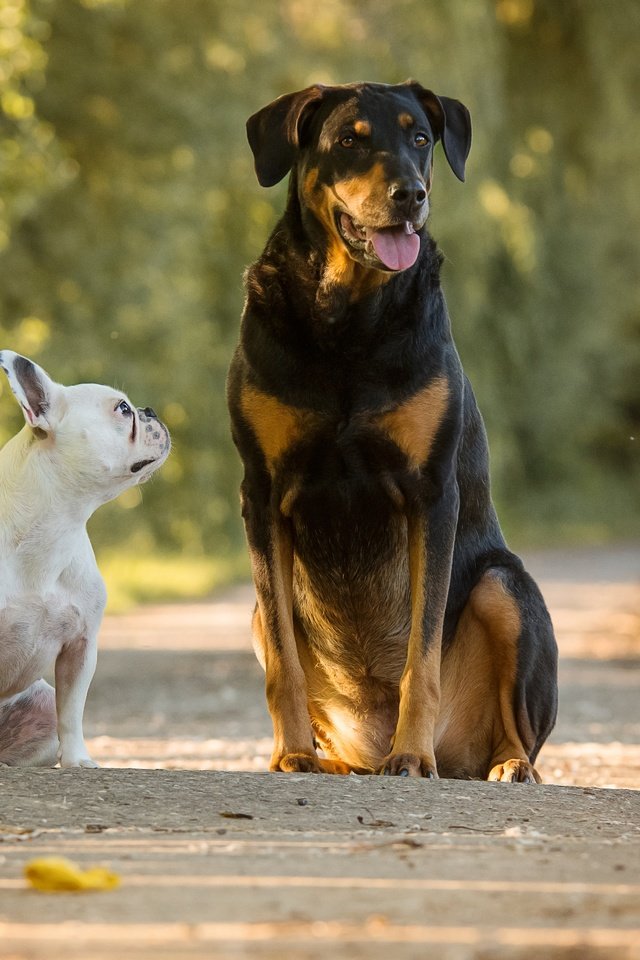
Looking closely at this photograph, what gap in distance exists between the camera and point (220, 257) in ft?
77.8

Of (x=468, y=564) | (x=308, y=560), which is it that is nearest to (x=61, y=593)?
(x=308, y=560)

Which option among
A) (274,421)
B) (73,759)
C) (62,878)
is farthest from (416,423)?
(62,878)

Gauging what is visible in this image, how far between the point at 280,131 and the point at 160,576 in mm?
14209

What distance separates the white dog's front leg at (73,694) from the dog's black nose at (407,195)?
195 centimetres

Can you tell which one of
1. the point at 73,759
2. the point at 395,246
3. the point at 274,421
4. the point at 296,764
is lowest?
the point at 73,759

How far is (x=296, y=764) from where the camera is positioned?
18.7 feet

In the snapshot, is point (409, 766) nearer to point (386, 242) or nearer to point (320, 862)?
point (320, 862)

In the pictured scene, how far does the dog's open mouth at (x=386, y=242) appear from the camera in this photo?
568 cm

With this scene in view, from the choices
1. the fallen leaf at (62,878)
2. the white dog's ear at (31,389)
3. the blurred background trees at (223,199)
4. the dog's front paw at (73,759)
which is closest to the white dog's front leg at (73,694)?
the dog's front paw at (73,759)

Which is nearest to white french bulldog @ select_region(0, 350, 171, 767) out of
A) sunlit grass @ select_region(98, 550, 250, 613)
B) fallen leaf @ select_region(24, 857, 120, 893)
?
fallen leaf @ select_region(24, 857, 120, 893)

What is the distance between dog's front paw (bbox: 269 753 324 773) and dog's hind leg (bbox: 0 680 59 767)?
89 centimetres

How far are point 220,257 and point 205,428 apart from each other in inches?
112

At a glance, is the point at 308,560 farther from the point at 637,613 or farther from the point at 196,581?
the point at 196,581

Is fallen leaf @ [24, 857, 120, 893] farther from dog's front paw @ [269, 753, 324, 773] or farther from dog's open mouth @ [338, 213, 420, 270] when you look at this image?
dog's open mouth @ [338, 213, 420, 270]
